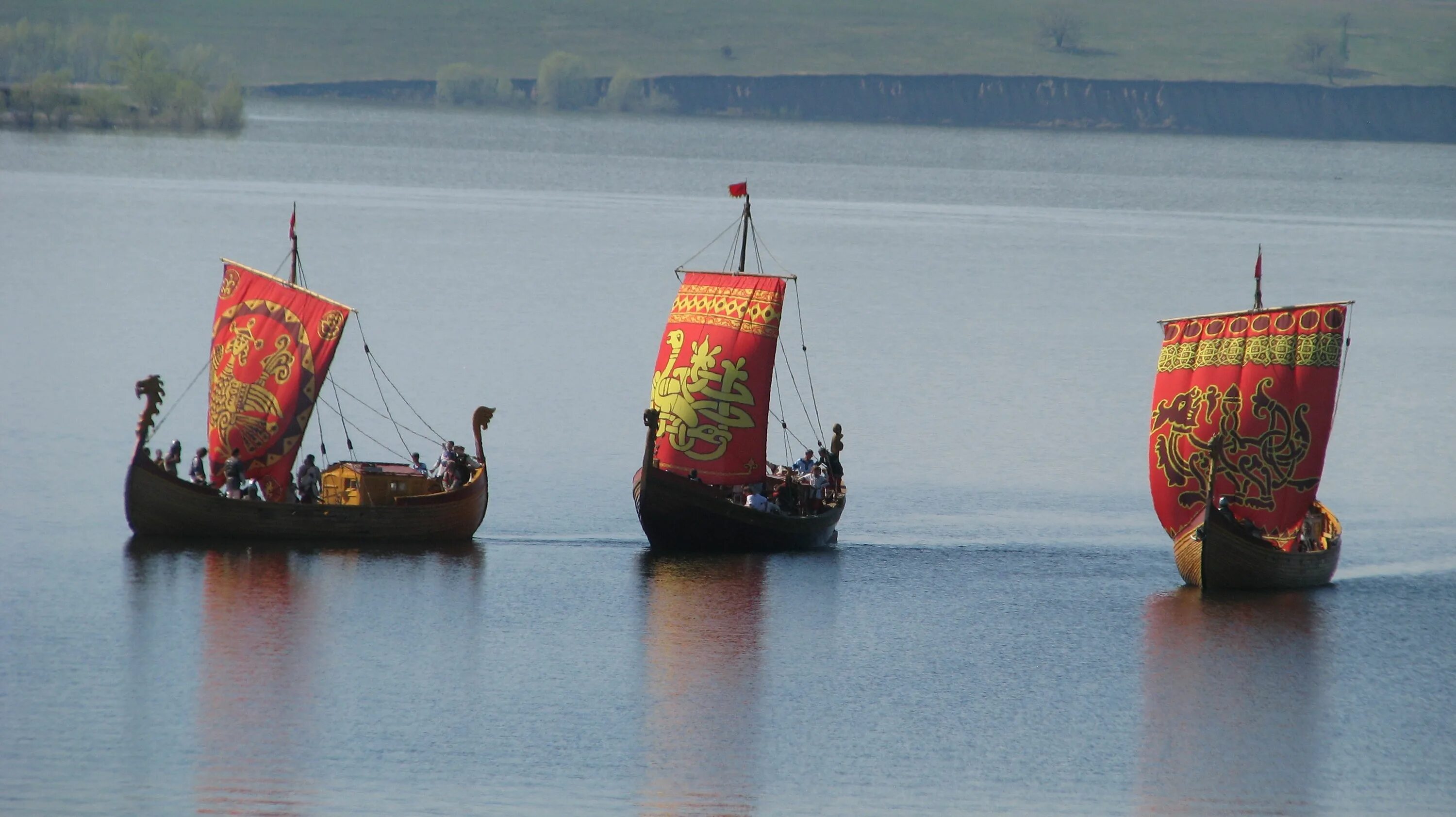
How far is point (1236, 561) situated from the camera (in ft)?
167

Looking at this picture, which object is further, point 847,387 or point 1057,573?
point 847,387

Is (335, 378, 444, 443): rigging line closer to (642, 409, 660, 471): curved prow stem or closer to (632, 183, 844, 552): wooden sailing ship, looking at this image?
(632, 183, 844, 552): wooden sailing ship

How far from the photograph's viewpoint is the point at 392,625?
1786 inches

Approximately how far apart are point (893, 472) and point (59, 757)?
35073 mm

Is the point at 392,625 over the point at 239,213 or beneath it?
beneath

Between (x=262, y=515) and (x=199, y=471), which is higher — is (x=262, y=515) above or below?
below

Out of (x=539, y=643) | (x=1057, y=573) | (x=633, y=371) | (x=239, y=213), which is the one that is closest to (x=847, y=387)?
(x=633, y=371)

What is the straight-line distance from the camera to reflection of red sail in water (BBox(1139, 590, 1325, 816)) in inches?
1464

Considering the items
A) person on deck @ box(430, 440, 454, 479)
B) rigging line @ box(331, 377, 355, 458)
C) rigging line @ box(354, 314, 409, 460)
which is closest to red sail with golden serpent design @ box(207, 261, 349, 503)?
person on deck @ box(430, 440, 454, 479)

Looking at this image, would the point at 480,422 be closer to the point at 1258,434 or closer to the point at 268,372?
the point at 268,372

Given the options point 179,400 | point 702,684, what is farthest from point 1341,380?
point 702,684

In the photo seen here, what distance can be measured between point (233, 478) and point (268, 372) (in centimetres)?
355

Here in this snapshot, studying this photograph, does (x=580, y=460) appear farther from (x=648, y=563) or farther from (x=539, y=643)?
(x=539, y=643)

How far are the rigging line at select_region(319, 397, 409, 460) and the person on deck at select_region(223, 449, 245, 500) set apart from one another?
10399 mm
